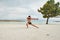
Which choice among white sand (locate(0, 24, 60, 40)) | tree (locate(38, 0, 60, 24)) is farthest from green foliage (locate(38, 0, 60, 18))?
white sand (locate(0, 24, 60, 40))

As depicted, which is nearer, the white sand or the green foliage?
the white sand

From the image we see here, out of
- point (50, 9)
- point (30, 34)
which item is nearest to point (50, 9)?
point (50, 9)

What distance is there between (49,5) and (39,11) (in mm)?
2543

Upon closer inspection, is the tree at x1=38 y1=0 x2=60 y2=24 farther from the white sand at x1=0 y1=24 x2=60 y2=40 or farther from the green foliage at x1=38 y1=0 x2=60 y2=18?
the white sand at x1=0 y1=24 x2=60 y2=40

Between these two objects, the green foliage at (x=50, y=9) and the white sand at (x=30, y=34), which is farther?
the green foliage at (x=50, y=9)

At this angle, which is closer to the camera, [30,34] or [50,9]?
[30,34]

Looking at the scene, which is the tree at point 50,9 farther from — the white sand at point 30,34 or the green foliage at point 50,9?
the white sand at point 30,34

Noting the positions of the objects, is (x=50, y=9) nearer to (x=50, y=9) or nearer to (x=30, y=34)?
(x=50, y=9)

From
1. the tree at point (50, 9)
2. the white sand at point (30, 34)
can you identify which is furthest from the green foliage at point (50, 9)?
the white sand at point (30, 34)

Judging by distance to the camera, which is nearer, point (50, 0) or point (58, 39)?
point (58, 39)

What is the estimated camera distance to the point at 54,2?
4034 cm

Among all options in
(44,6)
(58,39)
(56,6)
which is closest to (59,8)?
(56,6)

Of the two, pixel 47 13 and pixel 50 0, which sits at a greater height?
pixel 50 0

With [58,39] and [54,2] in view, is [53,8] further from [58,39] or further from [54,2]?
[58,39]
